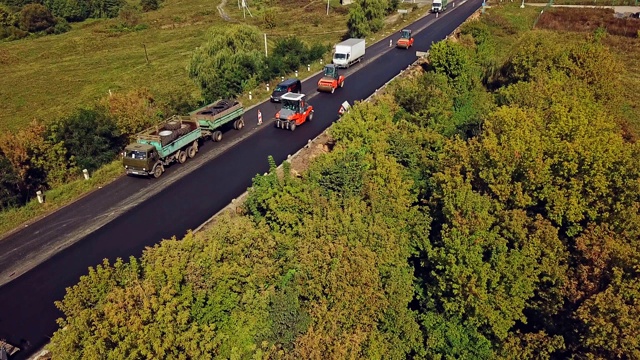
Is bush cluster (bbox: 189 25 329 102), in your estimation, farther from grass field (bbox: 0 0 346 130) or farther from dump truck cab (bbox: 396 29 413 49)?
dump truck cab (bbox: 396 29 413 49)

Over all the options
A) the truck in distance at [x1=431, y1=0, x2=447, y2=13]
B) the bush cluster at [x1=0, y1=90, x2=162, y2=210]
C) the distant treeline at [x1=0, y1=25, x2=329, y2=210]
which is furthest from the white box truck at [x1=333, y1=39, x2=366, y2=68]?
the truck in distance at [x1=431, y1=0, x2=447, y2=13]

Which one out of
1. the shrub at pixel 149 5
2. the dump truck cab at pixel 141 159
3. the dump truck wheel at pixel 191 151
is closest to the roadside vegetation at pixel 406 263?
the dump truck wheel at pixel 191 151

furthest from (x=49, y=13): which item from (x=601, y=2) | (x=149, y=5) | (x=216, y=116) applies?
(x=601, y=2)

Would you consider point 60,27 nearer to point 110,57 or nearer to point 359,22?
point 110,57

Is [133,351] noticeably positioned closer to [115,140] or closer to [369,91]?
[115,140]

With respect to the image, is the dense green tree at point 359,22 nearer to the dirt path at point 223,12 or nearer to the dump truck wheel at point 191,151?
the dump truck wheel at point 191,151

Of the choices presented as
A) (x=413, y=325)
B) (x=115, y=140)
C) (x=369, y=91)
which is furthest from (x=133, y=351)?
(x=369, y=91)
